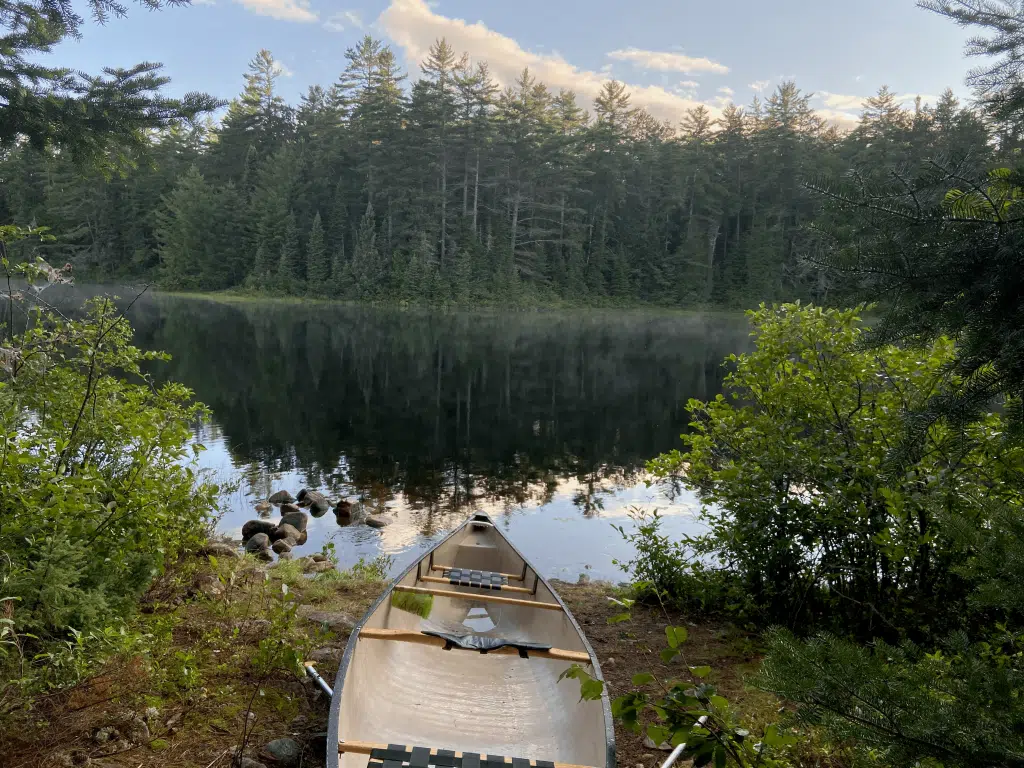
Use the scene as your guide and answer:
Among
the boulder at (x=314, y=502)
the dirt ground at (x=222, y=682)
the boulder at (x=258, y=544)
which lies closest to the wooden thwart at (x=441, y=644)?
the dirt ground at (x=222, y=682)

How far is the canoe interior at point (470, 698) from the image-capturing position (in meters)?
3.70

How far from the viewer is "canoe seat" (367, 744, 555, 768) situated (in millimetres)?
3184

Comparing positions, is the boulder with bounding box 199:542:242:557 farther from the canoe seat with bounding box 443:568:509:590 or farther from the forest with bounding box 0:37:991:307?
the forest with bounding box 0:37:991:307

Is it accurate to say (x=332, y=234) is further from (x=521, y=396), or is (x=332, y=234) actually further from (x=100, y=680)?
(x=100, y=680)

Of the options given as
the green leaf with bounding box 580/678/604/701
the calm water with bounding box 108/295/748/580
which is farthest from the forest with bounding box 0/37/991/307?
the green leaf with bounding box 580/678/604/701

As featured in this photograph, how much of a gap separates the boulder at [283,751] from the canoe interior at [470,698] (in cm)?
36

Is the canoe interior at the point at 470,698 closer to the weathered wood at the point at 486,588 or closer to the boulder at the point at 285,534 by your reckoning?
the weathered wood at the point at 486,588

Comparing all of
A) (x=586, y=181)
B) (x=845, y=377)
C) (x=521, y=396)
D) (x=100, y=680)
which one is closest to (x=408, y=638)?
(x=100, y=680)

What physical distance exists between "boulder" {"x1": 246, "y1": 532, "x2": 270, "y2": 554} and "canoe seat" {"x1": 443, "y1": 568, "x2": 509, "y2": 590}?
11.4 ft

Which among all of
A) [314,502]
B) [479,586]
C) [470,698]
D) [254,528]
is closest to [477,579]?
[479,586]

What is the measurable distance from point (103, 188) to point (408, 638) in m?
63.9

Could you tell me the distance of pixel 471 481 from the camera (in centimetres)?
1241

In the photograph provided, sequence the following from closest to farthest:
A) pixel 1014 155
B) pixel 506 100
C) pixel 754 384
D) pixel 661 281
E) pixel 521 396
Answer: pixel 1014 155 → pixel 754 384 → pixel 521 396 → pixel 506 100 → pixel 661 281

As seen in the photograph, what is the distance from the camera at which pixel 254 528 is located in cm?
938
